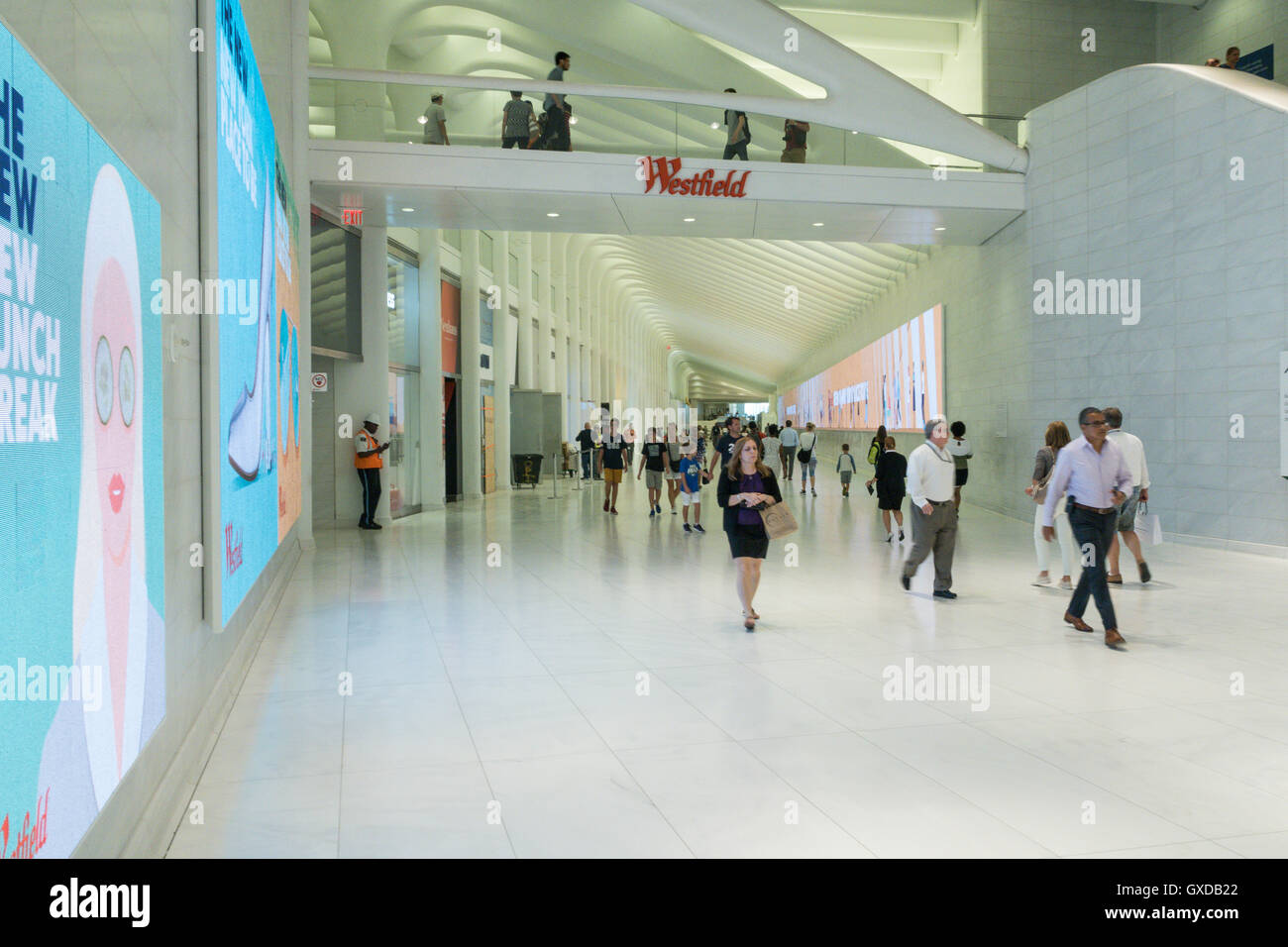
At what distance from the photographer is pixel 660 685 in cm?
592

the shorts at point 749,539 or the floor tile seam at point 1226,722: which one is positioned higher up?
the shorts at point 749,539

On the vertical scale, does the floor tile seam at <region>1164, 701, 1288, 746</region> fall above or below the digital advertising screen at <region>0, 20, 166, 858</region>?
below

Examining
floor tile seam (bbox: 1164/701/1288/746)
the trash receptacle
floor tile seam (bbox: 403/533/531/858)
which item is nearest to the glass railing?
floor tile seam (bbox: 403/533/531/858)

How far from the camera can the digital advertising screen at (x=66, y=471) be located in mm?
2143

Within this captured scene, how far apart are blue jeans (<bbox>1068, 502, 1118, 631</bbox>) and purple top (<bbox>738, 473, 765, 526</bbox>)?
2.31 metres

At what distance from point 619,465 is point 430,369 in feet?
13.6

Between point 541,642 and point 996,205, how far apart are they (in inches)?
496

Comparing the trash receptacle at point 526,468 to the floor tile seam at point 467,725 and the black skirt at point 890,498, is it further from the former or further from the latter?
the floor tile seam at point 467,725

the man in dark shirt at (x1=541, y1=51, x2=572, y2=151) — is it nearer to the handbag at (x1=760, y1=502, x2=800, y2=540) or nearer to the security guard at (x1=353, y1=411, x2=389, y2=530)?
the security guard at (x1=353, y1=411, x2=389, y2=530)

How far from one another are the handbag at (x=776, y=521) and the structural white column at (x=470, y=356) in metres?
15.4

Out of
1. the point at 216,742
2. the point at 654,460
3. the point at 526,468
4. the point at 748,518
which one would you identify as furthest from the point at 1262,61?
the point at 216,742

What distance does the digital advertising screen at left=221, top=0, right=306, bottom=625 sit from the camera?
201 inches

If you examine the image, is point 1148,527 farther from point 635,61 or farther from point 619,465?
point 635,61

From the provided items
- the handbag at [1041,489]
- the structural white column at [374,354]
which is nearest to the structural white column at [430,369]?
the structural white column at [374,354]
